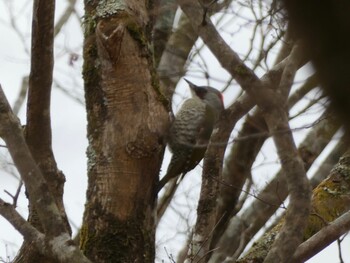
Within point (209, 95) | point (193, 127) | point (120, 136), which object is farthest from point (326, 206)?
point (209, 95)

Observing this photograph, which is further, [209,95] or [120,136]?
[209,95]

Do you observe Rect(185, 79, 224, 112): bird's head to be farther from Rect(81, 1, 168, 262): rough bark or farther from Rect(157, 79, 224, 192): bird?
Rect(81, 1, 168, 262): rough bark

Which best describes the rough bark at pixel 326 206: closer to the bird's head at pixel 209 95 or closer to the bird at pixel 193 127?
the bird at pixel 193 127

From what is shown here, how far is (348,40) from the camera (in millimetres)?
844

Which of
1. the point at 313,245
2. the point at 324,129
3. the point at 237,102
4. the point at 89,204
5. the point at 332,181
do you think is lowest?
the point at 313,245

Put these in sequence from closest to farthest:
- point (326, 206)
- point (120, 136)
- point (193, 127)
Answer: point (120, 136)
point (326, 206)
point (193, 127)

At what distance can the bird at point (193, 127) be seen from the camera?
4.87 metres

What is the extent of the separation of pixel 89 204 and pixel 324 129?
8.94ft

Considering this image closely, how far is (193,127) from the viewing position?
5.10 metres

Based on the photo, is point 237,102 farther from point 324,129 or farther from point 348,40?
point 348,40

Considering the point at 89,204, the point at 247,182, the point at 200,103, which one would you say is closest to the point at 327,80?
the point at 89,204

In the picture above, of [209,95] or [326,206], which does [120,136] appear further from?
[209,95]

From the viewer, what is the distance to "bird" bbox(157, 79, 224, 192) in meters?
4.87

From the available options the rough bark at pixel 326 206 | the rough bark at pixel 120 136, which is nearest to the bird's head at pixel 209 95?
the rough bark at pixel 326 206
